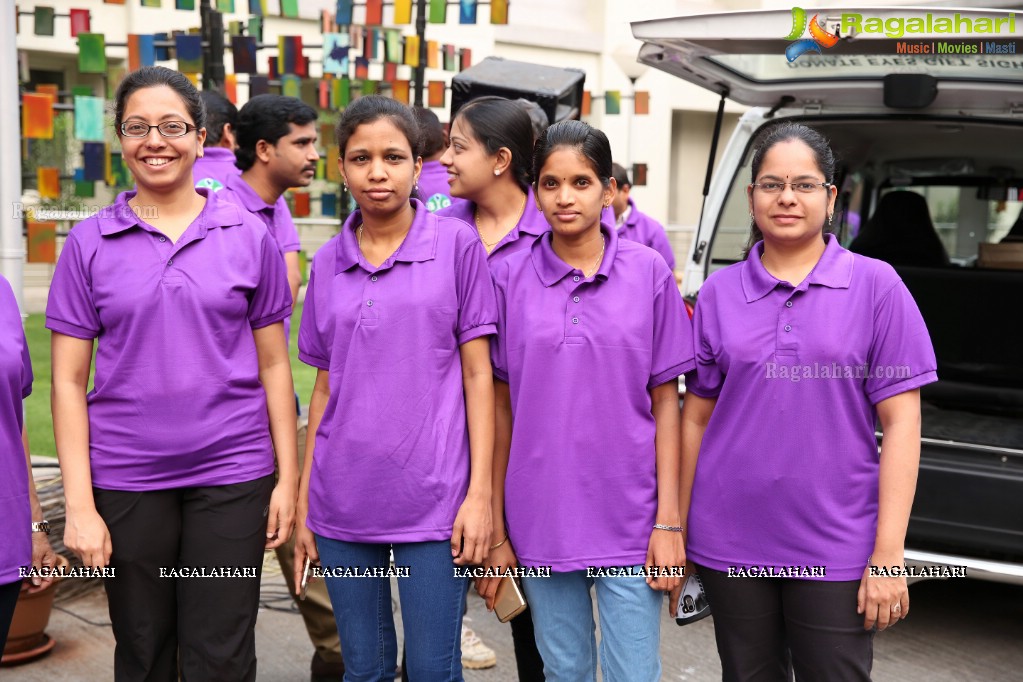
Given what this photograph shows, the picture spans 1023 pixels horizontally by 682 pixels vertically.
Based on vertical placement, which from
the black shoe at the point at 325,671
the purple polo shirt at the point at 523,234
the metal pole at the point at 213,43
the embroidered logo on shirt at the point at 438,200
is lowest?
the black shoe at the point at 325,671

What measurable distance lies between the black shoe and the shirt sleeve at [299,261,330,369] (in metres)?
1.41

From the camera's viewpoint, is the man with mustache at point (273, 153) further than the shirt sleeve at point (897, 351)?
Yes

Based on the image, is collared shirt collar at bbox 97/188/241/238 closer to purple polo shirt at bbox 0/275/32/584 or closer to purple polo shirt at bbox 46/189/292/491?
purple polo shirt at bbox 46/189/292/491

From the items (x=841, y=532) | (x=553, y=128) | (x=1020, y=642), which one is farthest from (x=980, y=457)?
(x=553, y=128)

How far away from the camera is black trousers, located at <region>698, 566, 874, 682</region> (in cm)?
251

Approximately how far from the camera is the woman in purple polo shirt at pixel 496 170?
10.9 ft

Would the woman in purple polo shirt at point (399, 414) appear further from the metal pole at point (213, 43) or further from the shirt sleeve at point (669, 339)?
the metal pole at point (213, 43)

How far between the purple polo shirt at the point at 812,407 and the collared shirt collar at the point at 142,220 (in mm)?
1232

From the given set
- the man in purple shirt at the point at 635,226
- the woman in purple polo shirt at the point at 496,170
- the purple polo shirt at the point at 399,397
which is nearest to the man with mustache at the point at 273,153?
the woman in purple polo shirt at the point at 496,170

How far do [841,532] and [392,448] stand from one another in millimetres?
1037

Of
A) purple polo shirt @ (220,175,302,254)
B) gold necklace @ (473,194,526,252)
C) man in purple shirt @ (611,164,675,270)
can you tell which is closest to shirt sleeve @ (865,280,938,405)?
gold necklace @ (473,194,526,252)

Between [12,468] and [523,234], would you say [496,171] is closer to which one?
[523,234]

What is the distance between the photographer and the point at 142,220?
2732mm

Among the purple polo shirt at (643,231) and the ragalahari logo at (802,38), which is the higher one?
the ragalahari logo at (802,38)
